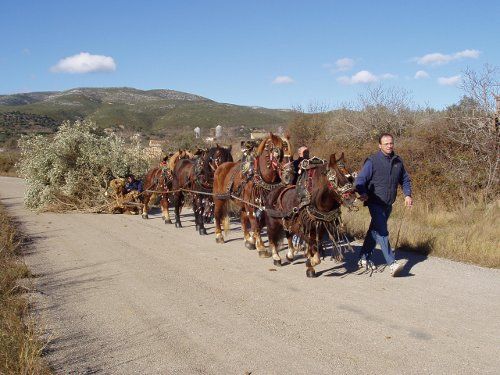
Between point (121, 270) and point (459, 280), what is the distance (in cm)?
543

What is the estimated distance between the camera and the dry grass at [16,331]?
432 cm

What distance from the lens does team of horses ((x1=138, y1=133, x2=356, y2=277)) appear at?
288 inches

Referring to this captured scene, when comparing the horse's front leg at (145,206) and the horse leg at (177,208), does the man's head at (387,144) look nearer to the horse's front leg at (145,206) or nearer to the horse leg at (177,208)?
the horse leg at (177,208)

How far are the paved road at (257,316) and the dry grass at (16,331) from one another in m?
0.25

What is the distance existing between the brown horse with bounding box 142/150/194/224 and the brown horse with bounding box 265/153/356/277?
282 inches

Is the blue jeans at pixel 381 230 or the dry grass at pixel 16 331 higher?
the blue jeans at pixel 381 230

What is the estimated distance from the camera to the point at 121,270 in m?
8.41

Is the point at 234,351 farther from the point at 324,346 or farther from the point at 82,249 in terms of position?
the point at 82,249

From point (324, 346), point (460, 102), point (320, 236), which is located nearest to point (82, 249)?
point (320, 236)

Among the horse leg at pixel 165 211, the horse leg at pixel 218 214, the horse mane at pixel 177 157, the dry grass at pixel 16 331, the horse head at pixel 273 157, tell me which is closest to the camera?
the dry grass at pixel 16 331

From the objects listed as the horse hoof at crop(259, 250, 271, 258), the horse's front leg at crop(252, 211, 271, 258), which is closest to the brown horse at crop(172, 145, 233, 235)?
the horse's front leg at crop(252, 211, 271, 258)

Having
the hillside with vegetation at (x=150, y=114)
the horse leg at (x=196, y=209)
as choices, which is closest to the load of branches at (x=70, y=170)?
the horse leg at (x=196, y=209)

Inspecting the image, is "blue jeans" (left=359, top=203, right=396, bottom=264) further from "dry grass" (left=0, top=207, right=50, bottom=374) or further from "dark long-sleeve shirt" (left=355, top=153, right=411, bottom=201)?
"dry grass" (left=0, top=207, right=50, bottom=374)

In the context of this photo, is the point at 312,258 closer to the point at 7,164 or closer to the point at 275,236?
the point at 275,236
